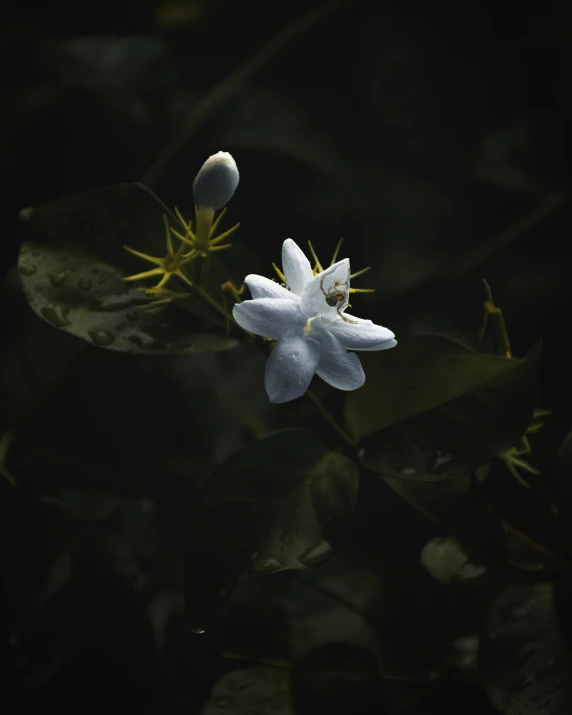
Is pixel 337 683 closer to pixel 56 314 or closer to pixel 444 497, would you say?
pixel 444 497

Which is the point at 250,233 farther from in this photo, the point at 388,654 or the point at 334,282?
the point at 388,654

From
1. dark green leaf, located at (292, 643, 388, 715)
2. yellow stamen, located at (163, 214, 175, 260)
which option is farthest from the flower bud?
dark green leaf, located at (292, 643, 388, 715)

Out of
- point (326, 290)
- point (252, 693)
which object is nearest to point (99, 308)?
point (326, 290)

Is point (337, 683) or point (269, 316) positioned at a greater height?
point (269, 316)

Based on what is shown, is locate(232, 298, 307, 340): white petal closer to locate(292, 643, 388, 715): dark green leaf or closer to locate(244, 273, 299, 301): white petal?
locate(244, 273, 299, 301): white petal

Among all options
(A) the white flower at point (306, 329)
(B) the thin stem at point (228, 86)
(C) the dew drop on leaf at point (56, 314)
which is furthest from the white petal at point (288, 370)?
(B) the thin stem at point (228, 86)

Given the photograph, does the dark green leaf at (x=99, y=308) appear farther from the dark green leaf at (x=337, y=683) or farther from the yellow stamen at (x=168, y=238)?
the dark green leaf at (x=337, y=683)

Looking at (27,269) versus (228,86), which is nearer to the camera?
(27,269)
